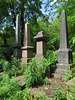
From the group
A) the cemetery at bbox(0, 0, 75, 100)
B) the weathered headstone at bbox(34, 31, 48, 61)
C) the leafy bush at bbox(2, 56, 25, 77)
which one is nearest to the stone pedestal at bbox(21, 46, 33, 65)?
the cemetery at bbox(0, 0, 75, 100)

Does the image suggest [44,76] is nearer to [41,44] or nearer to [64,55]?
[64,55]

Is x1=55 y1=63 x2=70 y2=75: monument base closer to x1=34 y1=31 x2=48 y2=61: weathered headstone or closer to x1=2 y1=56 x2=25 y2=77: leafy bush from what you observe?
x1=34 y1=31 x2=48 y2=61: weathered headstone

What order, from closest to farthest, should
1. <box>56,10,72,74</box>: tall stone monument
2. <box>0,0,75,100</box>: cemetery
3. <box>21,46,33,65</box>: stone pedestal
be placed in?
<box>0,0,75,100</box>: cemetery, <box>56,10,72,74</box>: tall stone monument, <box>21,46,33,65</box>: stone pedestal

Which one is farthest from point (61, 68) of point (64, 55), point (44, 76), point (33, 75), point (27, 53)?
point (27, 53)

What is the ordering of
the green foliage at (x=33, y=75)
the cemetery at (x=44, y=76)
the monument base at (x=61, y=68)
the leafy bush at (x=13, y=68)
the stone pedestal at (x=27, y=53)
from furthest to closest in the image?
the stone pedestal at (x=27, y=53) < the leafy bush at (x=13, y=68) < the monument base at (x=61, y=68) < the green foliage at (x=33, y=75) < the cemetery at (x=44, y=76)

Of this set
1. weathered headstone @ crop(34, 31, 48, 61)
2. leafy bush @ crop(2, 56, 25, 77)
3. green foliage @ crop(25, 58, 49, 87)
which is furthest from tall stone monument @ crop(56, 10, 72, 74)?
leafy bush @ crop(2, 56, 25, 77)

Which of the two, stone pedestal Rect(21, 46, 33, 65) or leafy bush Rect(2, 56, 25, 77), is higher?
stone pedestal Rect(21, 46, 33, 65)

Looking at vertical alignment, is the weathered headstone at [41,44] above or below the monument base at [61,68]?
above

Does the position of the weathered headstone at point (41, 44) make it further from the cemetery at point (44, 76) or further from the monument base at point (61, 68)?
the monument base at point (61, 68)

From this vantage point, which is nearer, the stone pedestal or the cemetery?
the cemetery

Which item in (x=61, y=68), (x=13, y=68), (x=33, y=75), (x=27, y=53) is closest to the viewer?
(x=33, y=75)

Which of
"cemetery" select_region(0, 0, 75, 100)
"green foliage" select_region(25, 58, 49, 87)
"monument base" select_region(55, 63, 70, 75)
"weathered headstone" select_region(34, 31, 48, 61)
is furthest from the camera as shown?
"weathered headstone" select_region(34, 31, 48, 61)

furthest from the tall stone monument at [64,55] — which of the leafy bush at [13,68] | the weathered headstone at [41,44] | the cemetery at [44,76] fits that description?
the leafy bush at [13,68]

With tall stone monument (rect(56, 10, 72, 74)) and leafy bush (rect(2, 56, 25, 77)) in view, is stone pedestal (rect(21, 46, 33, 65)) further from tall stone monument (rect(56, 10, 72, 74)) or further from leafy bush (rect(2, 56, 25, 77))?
tall stone monument (rect(56, 10, 72, 74))
